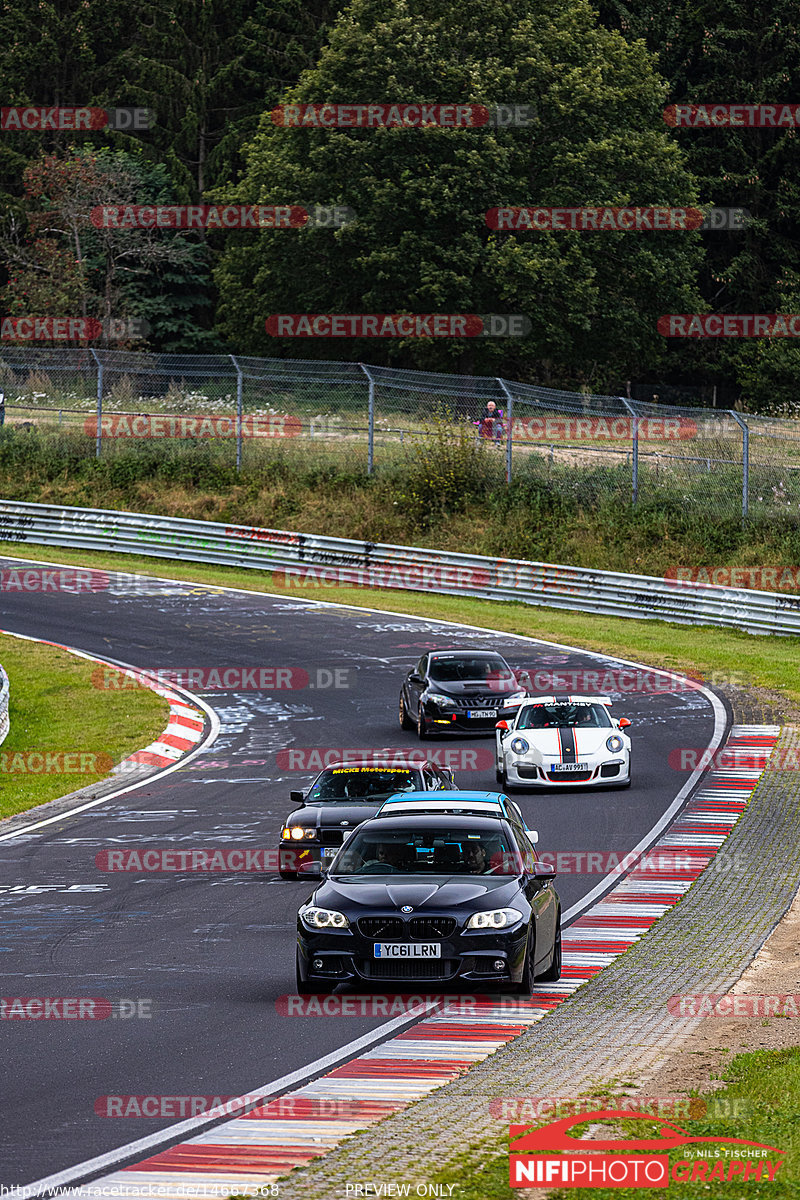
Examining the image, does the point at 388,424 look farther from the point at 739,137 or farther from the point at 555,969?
the point at 739,137

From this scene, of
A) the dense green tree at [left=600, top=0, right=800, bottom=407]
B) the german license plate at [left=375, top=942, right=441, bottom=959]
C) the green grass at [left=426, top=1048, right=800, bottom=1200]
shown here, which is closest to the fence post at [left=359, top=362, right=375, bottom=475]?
the dense green tree at [left=600, top=0, right=800, bottom=407]

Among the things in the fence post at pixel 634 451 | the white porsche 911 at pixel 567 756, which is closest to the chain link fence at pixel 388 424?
the fence post at pixel 634 451

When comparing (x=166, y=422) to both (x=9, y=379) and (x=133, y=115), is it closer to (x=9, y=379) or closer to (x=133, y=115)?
(x=9, y=379)

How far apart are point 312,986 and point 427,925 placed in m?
0.90

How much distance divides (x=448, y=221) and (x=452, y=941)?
1984 inches

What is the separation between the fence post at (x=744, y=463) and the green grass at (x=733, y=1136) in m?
28.0

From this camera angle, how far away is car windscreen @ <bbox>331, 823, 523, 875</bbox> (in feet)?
38.3

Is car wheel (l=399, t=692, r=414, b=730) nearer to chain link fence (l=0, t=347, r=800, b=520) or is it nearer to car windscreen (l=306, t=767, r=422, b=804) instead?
car windscreen (l=306, t=767, r=422, b=804)

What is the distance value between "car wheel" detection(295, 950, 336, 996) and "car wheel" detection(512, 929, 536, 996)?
1.26 m

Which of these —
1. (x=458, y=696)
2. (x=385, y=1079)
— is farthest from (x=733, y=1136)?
(x=458, y=696)

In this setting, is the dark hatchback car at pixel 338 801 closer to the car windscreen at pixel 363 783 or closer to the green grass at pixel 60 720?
the car windscreen at pixel 363 783

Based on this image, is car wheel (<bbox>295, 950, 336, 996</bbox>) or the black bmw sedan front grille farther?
car wheel (<bbox>295, 950, 336, 996</bbox>)

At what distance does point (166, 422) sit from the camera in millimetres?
47562

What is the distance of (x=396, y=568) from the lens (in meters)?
40.5
